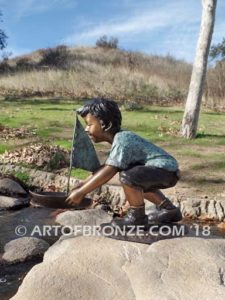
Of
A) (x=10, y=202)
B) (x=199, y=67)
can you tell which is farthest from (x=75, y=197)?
(x=199, y=67)

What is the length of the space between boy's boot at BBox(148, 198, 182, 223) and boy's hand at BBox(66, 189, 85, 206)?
2.26ft

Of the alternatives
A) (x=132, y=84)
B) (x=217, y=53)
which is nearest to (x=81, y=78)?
(x=132, y=84)

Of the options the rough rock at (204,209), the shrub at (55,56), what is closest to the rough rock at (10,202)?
the rough rock at (204,209)

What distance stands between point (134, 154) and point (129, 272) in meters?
1.06

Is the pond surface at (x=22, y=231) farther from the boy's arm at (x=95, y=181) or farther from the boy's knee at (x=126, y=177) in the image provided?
the boy's arm at (x=95, y=181)

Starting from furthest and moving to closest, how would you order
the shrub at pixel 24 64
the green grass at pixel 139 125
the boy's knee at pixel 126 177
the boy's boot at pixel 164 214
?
the shrub at pixel 24 64, the green grass at pixel 139 125, the boy's boot at pixel 164 214, the boy's knee at pixel 126 177

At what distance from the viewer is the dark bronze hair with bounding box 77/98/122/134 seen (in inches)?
179

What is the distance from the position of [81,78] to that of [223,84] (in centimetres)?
781

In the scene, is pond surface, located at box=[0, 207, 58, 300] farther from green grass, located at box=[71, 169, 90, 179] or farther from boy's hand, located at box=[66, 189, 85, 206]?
green grass, located at box=[71, 169, 90, 179]

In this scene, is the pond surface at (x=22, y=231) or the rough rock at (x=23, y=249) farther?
the rough rock at (x=23, y=249)

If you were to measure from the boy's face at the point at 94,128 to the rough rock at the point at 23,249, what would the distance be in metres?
1.93

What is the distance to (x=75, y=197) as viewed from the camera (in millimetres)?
4434

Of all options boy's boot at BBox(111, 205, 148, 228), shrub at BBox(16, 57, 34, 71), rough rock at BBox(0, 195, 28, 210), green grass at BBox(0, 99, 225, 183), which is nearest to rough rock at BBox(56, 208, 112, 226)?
rough rock at BBox(0, 195, 28, 210)

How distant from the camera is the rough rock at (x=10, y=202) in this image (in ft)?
28.6
